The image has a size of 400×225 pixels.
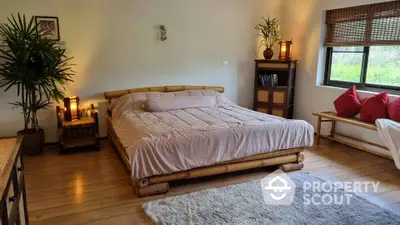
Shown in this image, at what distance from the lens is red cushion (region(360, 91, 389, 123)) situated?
378 centimetres

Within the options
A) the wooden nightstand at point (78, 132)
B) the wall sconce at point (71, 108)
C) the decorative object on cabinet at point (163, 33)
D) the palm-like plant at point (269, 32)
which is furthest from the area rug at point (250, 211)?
the palm-like plant at point (269, 32)

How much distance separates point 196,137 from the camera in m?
2.97

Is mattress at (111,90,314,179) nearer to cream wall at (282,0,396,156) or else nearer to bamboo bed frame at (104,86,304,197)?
bamboo bed frame at (104,86,304,197)

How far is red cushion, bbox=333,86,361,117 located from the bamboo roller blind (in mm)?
730

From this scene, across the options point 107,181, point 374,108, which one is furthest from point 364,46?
point 107,181

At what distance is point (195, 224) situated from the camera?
2.38 m

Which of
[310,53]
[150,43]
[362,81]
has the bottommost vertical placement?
[362,81]

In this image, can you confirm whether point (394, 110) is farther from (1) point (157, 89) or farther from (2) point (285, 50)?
(1) point (157, 89)

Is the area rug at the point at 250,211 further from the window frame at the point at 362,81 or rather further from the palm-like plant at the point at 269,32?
the palm-like plant at the point at 269,32

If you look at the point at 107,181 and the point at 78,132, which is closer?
the point at 107,181

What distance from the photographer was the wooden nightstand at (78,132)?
13.4 feet

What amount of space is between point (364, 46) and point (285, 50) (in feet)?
4.24

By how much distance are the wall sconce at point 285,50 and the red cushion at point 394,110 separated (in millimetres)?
1970

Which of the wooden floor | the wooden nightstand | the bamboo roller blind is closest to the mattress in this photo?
the wooden floor
